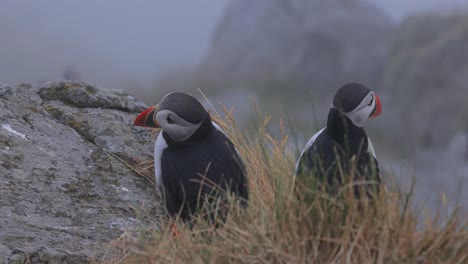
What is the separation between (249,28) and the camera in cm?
2658

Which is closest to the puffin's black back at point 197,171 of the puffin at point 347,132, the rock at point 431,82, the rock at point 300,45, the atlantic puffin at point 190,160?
the atlantic puffin at point 190,160

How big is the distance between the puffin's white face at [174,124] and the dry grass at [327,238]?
24.5 inches

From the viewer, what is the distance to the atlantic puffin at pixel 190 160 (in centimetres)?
382

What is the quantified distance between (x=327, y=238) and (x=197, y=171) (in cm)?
97

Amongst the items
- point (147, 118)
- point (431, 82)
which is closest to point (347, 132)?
point (147, 118)

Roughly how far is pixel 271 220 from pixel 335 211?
Result: 269 mm

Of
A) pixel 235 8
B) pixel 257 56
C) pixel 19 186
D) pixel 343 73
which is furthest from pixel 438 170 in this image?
pixel 19 186

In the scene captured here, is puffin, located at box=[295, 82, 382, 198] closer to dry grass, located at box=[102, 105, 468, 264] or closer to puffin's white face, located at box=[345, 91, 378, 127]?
puffin's white face, located at box=[345, 91, 378, 127]

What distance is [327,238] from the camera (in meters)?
3.13

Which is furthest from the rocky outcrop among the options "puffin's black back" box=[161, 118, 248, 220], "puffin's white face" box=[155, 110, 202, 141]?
"puffin's white face" box=[155, 110, 202, 141]

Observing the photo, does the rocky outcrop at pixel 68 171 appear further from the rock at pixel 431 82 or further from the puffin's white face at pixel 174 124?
the rock at pixel 431 82

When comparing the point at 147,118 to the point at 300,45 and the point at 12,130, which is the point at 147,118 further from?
the point at 300,45

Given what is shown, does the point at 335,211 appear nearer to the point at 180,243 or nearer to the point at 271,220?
the point at 271,220

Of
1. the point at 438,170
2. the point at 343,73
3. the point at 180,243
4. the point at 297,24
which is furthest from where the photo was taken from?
the point at 297,24
